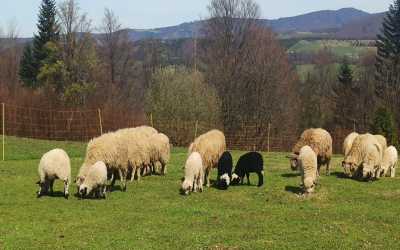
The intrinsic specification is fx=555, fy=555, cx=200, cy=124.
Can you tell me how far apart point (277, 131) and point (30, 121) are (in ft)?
68.2

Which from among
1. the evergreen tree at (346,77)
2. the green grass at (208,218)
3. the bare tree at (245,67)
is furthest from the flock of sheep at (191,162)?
the evergreen tree at (346,77)

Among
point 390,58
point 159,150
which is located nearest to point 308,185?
point 159,150

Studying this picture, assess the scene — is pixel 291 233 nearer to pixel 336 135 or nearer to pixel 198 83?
pixel 336 135

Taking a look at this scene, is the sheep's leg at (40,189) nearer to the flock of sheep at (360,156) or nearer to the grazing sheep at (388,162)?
the flock of sheep at (360,156)

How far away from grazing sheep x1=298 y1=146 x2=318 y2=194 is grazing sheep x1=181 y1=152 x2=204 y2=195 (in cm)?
282

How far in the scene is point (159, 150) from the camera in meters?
19.0

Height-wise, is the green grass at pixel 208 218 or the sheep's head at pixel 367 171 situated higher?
the sheep's head at pixel 367 171

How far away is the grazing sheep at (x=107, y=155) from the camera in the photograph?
1533cm

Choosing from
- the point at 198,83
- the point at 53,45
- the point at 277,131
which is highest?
the point at 53,45

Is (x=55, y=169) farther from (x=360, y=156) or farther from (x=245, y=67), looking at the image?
(x=245, y=67)

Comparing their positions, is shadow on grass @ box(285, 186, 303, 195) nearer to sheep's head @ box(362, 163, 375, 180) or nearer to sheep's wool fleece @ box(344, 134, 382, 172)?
sheep's head @ box(362, 163, 375, 180)

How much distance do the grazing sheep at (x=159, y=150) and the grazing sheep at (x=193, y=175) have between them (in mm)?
3367

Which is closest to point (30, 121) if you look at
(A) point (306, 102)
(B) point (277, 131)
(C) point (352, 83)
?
(B) point (277, 131)

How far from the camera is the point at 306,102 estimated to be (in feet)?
221
